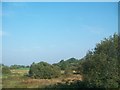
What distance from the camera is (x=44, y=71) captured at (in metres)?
23.3

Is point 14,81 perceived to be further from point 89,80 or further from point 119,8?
point 119,8

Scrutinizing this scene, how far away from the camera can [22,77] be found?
839 inches

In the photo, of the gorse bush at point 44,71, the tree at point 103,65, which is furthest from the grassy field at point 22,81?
the tree at point 103,65

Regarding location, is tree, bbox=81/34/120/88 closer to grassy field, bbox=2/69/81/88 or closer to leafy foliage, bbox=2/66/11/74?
grassy field, bbox=2/69/81/88

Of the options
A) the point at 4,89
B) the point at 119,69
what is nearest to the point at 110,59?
the point at 119,69

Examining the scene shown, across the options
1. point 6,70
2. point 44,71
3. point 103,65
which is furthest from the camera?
point 44,71

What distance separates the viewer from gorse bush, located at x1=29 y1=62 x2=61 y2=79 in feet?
73.8

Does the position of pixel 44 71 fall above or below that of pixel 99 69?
above

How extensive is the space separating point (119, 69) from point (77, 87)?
3.47 m

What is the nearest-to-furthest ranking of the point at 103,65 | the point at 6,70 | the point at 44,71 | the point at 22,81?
1. the point at 103,65
2. the point at 6,70
3. the point at 22,81
4. the point at 44,71

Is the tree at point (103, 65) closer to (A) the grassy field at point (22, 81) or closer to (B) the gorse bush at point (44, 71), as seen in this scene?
(A) the grassy field at point (22, 81)

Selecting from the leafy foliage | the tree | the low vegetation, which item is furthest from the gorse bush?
the tree

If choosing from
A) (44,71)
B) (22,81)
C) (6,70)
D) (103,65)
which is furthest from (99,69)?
(44,71)

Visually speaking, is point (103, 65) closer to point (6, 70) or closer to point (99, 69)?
point (99, 69)
